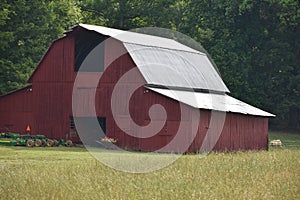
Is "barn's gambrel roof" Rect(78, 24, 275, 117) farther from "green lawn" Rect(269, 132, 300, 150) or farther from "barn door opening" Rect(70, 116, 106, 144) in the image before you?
"green lawn" Rect(269, 132, 300, 150)

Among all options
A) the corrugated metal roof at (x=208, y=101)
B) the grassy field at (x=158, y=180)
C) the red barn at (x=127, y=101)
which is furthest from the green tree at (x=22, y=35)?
the grassy field at (x=158, y=180)

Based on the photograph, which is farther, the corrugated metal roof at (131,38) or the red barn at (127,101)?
the corrugated metal roof at (131,38)

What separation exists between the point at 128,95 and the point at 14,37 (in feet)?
54.8

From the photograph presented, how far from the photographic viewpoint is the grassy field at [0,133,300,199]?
16.7 metres

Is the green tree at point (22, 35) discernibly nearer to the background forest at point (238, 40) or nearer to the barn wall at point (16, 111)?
the background forest at point (238, 40)

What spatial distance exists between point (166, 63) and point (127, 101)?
3.88 metres

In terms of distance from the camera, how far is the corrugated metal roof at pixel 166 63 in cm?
3822

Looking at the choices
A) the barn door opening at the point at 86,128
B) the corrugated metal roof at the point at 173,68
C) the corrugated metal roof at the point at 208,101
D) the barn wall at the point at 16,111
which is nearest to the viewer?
the corrugated metal roof at the point at 208,101

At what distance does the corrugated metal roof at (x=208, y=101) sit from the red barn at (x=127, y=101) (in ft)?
0.27

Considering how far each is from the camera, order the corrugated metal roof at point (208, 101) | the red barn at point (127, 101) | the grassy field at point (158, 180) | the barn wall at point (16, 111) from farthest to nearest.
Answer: the barn wall at point (16, 111)
the corrugated metal roof at point (208, 101)
the red barn at point (127, 101)
the grassy field at point (158, 180)

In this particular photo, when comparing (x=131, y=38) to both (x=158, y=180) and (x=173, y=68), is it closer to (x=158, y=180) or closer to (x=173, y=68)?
(x=173, y=68)

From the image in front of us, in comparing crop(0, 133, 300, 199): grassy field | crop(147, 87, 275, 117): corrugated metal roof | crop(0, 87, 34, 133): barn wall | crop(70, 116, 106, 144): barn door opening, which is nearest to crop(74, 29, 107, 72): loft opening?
crop(70, 116, 106, 144): barn door opening

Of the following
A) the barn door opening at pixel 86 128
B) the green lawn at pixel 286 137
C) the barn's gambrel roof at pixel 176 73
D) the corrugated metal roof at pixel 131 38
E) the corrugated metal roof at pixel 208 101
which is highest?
the corrugated metal roof at pixel 131 38

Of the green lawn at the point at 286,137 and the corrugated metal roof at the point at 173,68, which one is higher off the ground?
the corrugated metal roof at the point at 173,68
